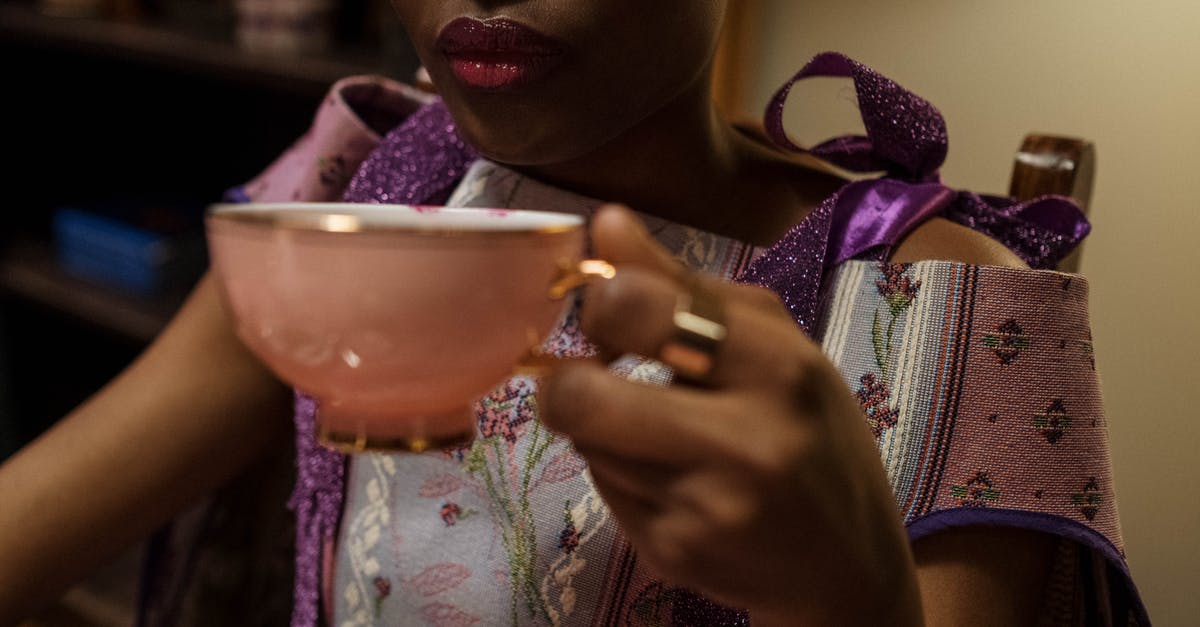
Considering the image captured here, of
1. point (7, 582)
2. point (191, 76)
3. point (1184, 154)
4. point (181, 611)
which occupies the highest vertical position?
point (1184, 154)

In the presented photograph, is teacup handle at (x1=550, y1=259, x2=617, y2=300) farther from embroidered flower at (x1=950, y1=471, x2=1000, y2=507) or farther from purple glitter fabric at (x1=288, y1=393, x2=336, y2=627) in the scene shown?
purple glitter fabric at (x1=288, y1=393, x2=336, y2=627)

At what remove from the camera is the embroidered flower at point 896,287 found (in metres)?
0.56

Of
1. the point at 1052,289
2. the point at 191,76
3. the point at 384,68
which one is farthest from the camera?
the point at 191,76

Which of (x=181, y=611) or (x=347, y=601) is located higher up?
(x=347, y=601)

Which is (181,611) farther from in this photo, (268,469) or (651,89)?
(651,89)

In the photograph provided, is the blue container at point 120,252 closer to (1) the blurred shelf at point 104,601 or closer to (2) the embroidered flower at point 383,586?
(1) the blurred shelf at point 104,601

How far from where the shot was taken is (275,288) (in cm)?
35

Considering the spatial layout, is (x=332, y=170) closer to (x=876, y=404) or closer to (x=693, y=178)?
(x=693, y=178)

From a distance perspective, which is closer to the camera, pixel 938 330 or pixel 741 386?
pixel 741 386

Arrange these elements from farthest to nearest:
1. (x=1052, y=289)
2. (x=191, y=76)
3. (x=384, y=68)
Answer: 1. (x=191, y=76)
2. (x=384, y=68)
3. (x=1052, y=289)

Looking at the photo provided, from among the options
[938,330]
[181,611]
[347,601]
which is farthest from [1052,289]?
[181,611]

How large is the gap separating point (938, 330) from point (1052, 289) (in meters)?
0.06

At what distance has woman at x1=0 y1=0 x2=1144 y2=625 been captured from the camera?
33 cm

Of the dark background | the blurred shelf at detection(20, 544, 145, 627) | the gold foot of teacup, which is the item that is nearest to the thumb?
the gold foot of teacup
